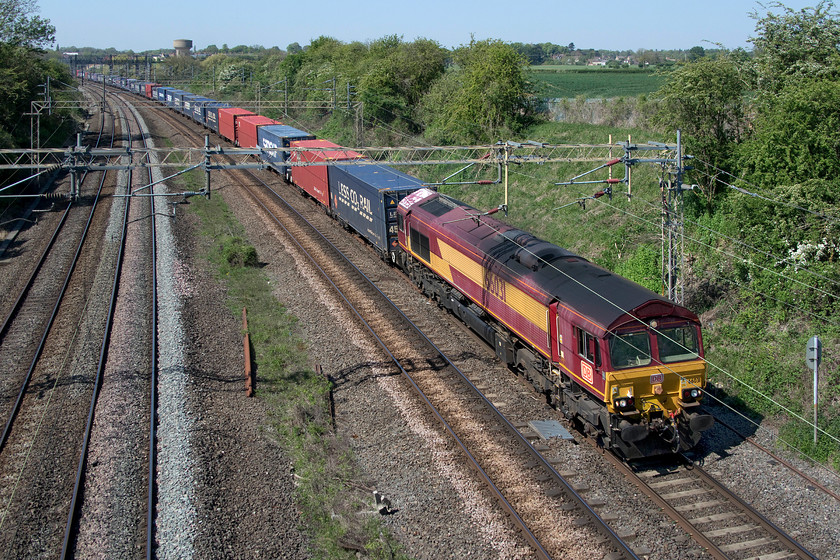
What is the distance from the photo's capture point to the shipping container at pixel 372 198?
24.8 metres

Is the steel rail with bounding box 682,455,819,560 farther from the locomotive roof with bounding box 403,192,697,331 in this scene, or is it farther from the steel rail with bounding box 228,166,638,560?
the locomotive roof with bounding box 403,192,697,331

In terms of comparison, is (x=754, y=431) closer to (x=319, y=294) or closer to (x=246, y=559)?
(x=246, y=559)

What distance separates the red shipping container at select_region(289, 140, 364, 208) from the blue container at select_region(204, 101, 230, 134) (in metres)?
22.4

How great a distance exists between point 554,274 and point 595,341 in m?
2.55

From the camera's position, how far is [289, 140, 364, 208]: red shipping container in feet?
101

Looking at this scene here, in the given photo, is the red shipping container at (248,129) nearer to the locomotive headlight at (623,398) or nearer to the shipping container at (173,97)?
the shipping container at (173,97)

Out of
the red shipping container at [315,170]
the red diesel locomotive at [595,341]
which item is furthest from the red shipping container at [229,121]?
the red diesel locomotive at [595,341]

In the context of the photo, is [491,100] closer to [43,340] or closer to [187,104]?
[43,340]

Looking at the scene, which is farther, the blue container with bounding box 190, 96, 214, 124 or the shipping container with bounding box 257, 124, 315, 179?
the blue container with bounding box 190, 96, 214, 124

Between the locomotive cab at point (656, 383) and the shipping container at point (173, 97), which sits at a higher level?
the shipping container at point (173, 97)

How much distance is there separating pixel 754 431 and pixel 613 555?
5866 millimetres

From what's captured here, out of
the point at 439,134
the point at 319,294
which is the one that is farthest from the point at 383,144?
the point at 319,294

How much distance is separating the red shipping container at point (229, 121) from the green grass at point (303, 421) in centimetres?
2641

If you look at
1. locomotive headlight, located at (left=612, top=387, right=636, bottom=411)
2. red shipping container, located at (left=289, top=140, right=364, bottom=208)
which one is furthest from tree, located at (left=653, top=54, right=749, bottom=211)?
red shipping container, located at (left=289, top=140, right=364, bottom=208)
